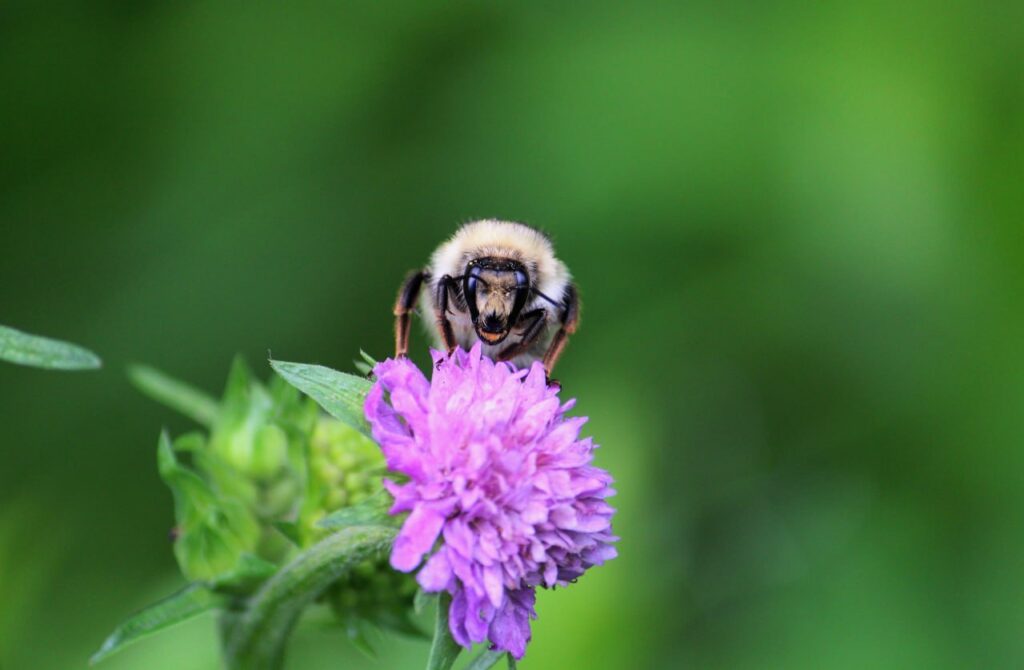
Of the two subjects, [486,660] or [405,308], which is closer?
[486,660]

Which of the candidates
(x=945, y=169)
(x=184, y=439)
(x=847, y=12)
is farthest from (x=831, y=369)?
(x=184, y=439)

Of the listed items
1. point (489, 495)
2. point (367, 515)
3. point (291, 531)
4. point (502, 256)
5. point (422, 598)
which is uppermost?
point (502, 256)

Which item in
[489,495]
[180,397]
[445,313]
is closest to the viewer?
[489,495]

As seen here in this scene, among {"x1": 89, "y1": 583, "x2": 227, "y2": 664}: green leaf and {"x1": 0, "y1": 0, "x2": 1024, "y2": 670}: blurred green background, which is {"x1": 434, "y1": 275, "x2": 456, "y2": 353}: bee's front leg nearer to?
{"x1": 89, "y1": 583, "x2": 227, "y2": 664}: green leaf

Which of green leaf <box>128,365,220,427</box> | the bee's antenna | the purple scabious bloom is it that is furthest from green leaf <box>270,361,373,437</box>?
green leaf <box>128,365,220,427</box>

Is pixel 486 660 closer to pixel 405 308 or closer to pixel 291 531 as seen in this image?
pixel 291 531

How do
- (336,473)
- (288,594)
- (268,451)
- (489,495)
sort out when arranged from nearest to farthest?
(489,495) < (288,594) < (336,473) < (268,451)

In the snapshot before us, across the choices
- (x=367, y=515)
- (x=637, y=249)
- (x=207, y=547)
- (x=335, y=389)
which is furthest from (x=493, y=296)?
(x=637, y=249)
